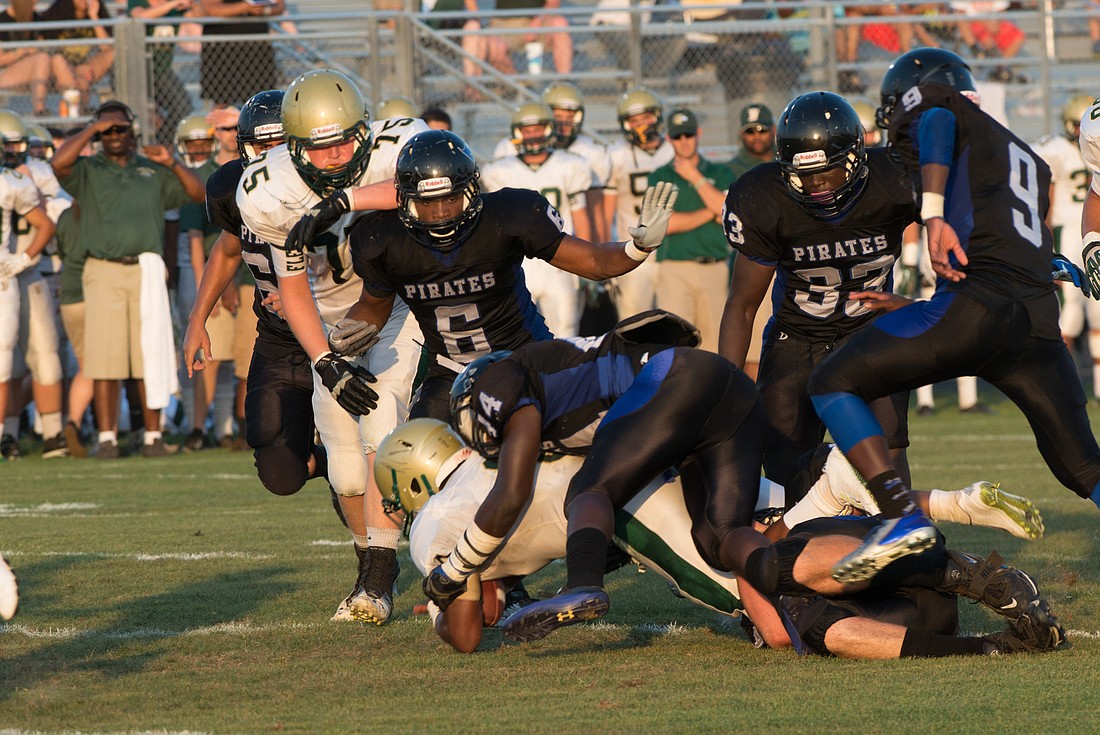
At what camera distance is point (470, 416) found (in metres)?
4.38

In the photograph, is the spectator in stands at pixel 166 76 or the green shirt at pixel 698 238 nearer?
the green shirt at pixel 698 238

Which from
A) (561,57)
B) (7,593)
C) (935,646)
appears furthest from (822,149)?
→ (561,57)

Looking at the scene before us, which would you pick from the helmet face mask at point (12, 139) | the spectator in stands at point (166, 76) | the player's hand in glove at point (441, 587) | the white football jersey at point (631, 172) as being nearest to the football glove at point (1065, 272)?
the player's hand in glove at point (441, 587)

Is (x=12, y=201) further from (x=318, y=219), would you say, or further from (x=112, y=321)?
(x=318, y=219)

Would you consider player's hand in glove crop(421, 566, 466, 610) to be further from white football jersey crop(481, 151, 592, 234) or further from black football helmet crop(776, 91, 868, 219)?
white football jersey crop(481, 151, 592, 234)

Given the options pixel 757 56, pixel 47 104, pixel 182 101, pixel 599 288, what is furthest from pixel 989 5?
pixel 47 104

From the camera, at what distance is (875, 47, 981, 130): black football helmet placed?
505 centimetres

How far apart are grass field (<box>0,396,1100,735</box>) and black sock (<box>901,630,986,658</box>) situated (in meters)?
0.09

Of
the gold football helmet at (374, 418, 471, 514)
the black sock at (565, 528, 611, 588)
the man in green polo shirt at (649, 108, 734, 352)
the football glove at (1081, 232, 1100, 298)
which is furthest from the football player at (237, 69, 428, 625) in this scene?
the man in green polo shirt at (649, 108, 734, 352)

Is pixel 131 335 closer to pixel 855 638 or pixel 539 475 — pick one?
pixel 539 475

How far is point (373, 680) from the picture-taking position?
4250mm

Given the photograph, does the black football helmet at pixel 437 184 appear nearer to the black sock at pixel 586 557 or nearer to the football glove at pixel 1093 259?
the black sock at pixel 586 557

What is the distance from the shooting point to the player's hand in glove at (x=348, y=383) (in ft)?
17.0

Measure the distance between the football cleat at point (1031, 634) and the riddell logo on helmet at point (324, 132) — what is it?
2.72 metres
